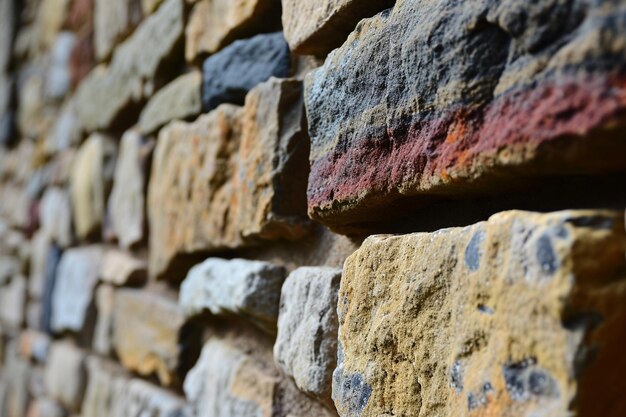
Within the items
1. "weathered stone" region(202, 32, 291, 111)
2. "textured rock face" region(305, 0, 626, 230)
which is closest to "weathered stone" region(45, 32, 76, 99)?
"weathered stone" region(202, 32, 291, 111)

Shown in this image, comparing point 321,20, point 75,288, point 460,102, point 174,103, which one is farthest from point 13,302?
point 460,102

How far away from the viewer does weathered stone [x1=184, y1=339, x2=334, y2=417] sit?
69 centimetres

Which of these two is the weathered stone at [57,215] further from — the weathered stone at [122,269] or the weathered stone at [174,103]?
the weathered stone at [174,103]

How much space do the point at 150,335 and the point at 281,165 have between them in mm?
491

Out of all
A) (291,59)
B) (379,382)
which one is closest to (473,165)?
(379,382)

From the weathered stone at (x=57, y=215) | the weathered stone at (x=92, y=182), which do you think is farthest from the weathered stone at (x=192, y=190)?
the weathered stone at (x=57, y=215)

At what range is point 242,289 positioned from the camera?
75 centimetres

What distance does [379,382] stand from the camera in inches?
19.9

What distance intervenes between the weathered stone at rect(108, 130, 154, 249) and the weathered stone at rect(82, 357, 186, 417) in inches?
10.2

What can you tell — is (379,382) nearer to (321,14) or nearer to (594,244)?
(594,244)

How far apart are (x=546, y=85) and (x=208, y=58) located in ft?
2.16

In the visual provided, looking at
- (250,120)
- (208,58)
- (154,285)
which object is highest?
(208,58)

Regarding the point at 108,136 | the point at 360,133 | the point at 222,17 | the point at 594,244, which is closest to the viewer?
the point at 594,244

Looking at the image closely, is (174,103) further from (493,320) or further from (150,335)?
(493,320)
